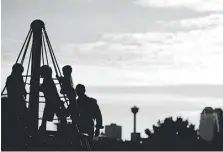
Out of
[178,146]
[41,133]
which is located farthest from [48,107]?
[178,146]

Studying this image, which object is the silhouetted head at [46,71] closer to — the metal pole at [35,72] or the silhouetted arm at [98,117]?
the metal pole at [35,72]

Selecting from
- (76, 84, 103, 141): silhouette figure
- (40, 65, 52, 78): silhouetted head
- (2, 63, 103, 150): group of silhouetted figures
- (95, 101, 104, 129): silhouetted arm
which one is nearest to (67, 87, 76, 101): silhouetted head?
(2, 63, 103, 150): group of silhouetted figures

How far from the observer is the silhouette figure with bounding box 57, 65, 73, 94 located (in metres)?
23.0

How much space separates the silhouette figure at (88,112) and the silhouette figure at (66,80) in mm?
1242

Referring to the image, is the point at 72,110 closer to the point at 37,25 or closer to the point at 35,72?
the point at 35,72

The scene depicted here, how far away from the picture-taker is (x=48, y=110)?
24.4 m

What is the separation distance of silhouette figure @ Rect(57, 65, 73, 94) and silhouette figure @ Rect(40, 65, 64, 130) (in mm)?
418

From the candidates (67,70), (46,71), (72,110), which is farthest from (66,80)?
(72,110)

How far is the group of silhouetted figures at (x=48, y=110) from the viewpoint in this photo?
2225cm

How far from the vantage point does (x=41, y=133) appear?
2395cm

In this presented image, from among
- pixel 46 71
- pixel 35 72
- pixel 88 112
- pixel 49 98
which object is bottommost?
pixel 88 112

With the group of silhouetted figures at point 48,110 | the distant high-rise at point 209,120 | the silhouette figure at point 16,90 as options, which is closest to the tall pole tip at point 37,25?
the group of silhouetted figures at point 48,110

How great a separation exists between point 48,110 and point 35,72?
2200 mm

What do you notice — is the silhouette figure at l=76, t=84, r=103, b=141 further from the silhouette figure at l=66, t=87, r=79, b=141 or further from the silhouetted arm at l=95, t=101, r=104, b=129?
the silhouette figure at l=66, t=87, r=79, b=141
